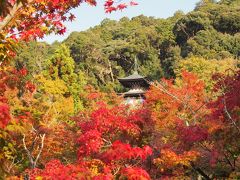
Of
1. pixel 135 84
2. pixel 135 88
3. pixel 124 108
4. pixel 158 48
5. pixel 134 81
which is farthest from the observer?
pixel 158 48

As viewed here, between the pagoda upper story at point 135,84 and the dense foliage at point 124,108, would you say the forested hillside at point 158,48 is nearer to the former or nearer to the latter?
the dense foliage at point 124,108

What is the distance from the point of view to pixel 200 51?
40062mm

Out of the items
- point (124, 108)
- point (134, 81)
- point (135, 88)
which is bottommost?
point (135, 88)

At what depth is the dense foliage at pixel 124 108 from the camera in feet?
25.6

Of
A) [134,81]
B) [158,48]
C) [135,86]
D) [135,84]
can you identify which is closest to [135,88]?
[135,86]

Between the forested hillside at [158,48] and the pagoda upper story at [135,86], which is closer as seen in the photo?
the pagoda upper story at [135,86]

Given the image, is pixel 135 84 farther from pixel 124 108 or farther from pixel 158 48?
pixel 124 108

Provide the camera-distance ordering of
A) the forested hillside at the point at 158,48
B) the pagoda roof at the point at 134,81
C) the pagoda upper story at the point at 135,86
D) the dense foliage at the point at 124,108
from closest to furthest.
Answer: the dense foliage at the point at 124,108 → the pagoda roof at the point at 134,81 → the pagoda upper story at the point at 135,86 → the forested hillside at the point at 158,48

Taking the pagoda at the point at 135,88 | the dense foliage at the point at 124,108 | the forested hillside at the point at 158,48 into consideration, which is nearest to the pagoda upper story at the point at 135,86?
the pagoda at the point at 135,88

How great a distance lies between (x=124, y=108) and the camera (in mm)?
11406

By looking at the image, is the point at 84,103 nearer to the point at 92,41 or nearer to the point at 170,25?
the point at 92,41

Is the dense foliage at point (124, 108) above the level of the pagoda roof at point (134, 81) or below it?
above

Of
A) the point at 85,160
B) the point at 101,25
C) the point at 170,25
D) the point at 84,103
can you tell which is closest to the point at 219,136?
the point at 85,160

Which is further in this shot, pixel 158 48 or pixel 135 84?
pixel 158 48
